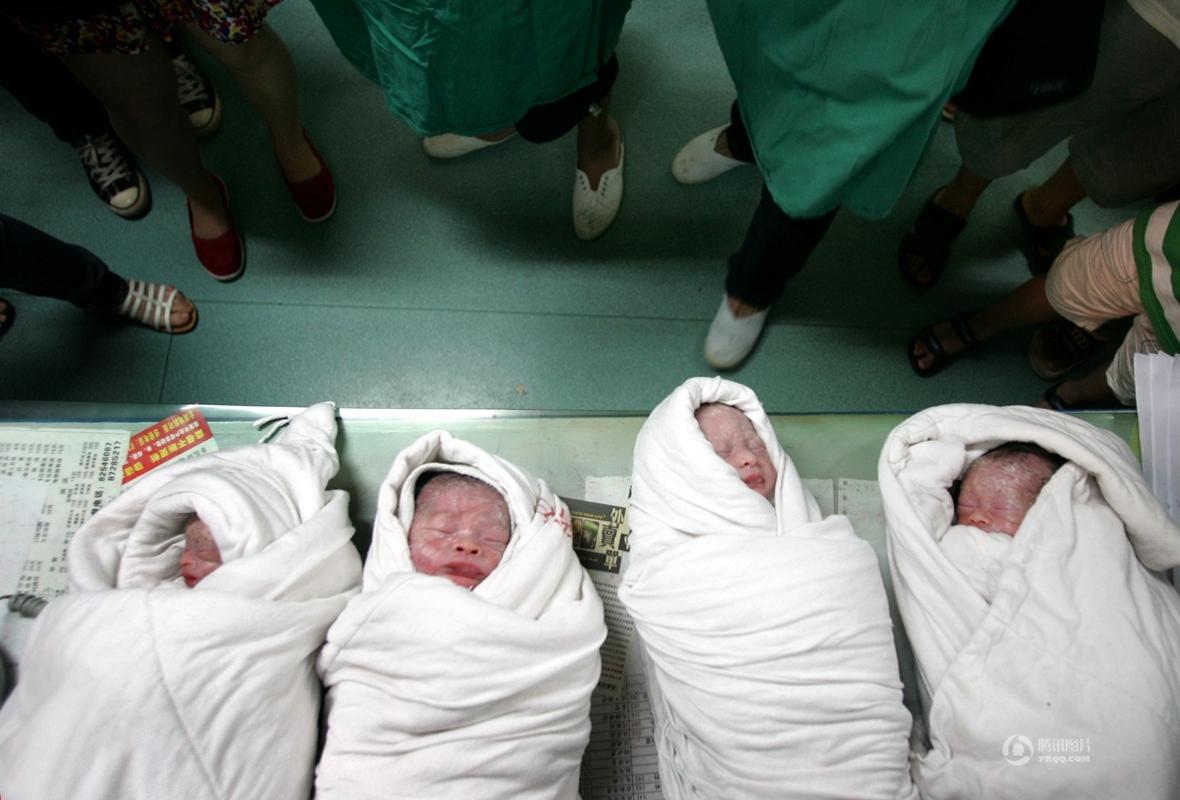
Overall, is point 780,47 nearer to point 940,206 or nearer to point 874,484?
point 874,484

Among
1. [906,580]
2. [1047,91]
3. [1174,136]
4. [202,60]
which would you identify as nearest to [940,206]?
[1174,136]

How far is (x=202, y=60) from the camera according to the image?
1475 mm

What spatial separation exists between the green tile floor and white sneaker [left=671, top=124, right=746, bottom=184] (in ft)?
0.10

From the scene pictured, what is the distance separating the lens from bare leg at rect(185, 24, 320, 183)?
0.99m

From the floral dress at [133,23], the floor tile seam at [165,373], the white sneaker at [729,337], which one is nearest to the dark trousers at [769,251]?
the white sneaker at [729,337]

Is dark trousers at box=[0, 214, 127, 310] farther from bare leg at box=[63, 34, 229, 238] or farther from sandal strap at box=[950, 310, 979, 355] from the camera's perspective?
sandal strap at box=[950, 310, 979, 355]

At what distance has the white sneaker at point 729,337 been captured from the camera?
48.3 inches

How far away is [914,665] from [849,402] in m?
0.61

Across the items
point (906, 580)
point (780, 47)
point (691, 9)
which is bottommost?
point (906, 580)

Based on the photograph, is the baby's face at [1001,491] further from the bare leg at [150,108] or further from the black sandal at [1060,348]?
the bare leg at [150,108]

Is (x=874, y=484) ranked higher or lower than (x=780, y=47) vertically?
lower

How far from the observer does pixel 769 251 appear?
3.41ft

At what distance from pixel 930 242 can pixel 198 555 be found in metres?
1.48

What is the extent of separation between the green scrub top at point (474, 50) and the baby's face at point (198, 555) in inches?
24.3
